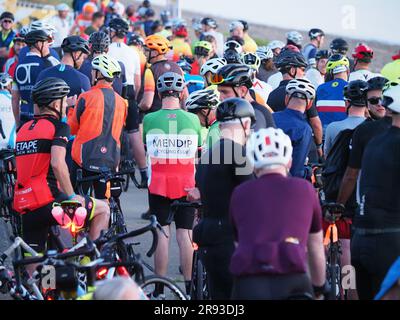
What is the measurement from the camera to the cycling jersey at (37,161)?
34.1ft

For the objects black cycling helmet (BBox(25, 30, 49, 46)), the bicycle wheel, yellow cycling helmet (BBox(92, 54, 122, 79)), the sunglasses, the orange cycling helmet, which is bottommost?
the bicycle wheel

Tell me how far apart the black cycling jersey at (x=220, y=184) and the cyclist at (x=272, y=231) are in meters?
1.07

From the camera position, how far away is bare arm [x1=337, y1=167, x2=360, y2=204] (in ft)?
31.6

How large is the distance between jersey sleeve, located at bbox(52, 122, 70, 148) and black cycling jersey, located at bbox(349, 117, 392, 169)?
255 cm

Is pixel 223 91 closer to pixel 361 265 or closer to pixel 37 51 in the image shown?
pixel 361 265

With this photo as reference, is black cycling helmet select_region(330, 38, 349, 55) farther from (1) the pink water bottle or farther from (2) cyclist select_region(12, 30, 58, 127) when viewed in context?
(1) the pink water bottle

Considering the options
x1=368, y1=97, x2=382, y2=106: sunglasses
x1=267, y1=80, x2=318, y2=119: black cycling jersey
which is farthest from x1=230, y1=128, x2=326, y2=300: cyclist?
x1=267, y1=80, x2=318, y2=119: black cycling jersey

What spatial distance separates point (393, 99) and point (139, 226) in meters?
A: 6.75

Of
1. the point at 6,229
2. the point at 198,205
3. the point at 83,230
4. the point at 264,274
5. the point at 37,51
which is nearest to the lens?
the point at 264,274

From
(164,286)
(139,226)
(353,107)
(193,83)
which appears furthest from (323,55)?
(164,286)

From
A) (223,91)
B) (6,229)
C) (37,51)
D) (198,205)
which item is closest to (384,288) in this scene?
(198,205)

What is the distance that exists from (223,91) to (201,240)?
2453 mm

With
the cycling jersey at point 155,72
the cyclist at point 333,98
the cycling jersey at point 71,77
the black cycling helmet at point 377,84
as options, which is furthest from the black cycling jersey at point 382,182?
the cycling jersey at point 155,72

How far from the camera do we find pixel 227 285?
8641 mm
